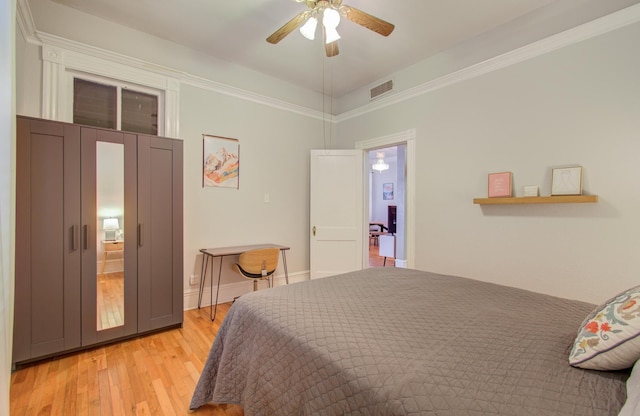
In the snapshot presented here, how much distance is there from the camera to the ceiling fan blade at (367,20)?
204cm

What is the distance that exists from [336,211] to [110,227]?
103 inches

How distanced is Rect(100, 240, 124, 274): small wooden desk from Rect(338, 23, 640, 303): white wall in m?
2.99

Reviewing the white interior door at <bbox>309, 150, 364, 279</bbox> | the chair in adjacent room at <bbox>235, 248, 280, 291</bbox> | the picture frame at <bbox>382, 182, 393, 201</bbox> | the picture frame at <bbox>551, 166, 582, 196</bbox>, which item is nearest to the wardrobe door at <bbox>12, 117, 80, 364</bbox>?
the chair in adjacent room at <bbox>235, 248, 280, 291</bbox>

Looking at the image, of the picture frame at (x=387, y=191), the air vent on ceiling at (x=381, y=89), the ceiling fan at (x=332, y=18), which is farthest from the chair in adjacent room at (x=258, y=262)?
the picture frame at (x=387, y=191)

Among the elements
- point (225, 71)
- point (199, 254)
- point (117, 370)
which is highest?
point (225, 71)

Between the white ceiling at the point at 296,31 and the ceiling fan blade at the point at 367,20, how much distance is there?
1.54 feet

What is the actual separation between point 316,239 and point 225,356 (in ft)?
8.86

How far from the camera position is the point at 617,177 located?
2135 millimetres

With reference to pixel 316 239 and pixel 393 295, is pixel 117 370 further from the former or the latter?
pixel 316 239

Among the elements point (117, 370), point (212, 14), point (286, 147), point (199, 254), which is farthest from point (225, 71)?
point (117, 370)

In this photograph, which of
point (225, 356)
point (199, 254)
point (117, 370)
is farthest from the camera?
point (199, 254)

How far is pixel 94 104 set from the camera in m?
2.79

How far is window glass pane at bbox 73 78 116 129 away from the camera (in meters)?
2.70

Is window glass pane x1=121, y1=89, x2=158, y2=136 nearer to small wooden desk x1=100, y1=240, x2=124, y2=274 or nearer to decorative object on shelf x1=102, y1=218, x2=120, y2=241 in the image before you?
decorative object on shelf x1=102, y1=218, x2=120, y2=241
